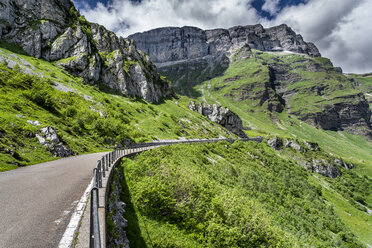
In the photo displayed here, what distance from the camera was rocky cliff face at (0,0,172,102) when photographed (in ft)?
253

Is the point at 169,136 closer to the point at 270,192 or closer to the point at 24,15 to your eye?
the point at 270,192

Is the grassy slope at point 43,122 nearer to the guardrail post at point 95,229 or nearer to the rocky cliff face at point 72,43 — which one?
the rocky cliff face at point 72,43

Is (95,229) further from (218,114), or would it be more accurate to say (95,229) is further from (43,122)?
(218,114)

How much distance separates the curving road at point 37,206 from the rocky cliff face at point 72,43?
80951 millimetres

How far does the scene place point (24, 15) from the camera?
8188 cm

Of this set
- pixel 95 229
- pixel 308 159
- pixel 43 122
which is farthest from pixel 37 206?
pixel 308 159

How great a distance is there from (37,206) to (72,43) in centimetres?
10132

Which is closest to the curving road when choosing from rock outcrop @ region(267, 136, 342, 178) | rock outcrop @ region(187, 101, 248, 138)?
rock outcrop @ region(267, 136, 342, 178)

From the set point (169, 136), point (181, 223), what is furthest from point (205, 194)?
point (169, 136)

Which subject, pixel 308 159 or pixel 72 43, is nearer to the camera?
pixel 72 43

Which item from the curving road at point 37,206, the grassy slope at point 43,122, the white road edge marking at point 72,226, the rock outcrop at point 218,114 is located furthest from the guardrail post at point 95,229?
the rock outcrop at point 218,114

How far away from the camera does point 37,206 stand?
8375 millimetres

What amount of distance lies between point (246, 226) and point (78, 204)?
11905 millimetres

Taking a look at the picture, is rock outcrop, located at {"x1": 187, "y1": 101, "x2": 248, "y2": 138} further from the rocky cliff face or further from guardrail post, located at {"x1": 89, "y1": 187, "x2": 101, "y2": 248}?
guardrail post, located at {"x1": 89, "y1": 187, "x2": 101, "y2": 248}
